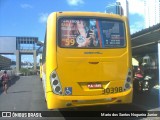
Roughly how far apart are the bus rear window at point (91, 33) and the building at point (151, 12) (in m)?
12.7

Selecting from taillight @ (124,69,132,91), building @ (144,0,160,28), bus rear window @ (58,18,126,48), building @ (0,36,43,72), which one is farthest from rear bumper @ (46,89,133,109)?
building @ (0,36,43,72)

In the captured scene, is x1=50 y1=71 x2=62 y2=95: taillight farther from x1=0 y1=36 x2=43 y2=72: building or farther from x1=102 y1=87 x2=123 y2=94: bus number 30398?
x1=0 y1=36 x2=43 y2=72: building

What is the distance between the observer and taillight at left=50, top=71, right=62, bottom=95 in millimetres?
8906

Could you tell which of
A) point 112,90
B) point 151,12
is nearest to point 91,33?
point 112,90

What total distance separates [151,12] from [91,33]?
566 inches

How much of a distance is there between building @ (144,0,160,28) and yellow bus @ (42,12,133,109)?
12.8 m

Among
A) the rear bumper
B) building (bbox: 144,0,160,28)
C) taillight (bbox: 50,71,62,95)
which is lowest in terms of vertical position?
the rear bumper

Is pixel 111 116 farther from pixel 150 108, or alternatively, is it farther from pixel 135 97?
pixel 135 97

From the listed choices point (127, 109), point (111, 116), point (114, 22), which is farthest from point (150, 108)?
point (114, 22)

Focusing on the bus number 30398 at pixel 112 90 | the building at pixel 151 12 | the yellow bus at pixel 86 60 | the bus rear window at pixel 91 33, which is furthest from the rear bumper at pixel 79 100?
the building at pixel 151 12

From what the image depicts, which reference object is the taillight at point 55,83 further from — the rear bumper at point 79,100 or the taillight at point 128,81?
the taillight at point 128,81

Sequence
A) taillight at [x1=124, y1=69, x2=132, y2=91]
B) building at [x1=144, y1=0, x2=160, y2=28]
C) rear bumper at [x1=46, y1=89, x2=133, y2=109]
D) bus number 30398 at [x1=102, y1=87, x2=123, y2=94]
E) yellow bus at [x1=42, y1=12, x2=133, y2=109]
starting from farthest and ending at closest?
building at [x1=144, y1=0, x2=160, y2=28], taillight at [x1=124, y1=69, x2=132, y2=91], bus number 30398 at [x1=102, y1=87, x2=123, y2=94], yellow bus at [x1=42, y1=12, x2=133, y2=109], rear bumper at [x1=46, y1=89, x2=133, y2=109]

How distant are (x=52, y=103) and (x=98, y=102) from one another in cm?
127

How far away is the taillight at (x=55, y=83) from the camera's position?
29.2 feet
